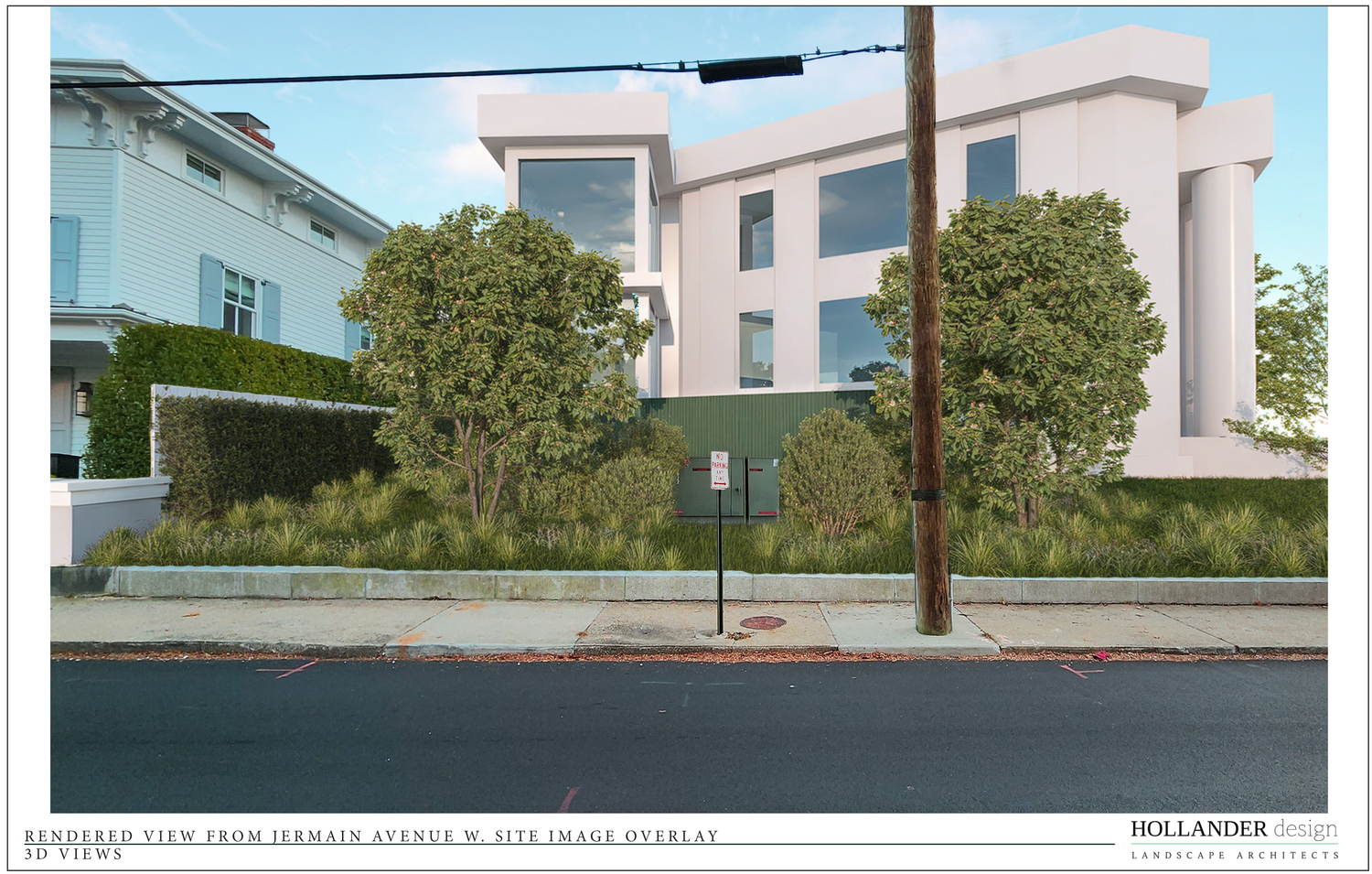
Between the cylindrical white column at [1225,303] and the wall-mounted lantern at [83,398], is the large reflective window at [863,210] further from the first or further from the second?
the wall-mounted lantern at [83,398]

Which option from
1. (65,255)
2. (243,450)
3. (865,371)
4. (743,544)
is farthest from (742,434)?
(65,255)

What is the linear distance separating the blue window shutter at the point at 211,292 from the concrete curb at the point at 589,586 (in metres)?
11.1

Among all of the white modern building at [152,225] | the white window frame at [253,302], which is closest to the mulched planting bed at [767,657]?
the white modern building at [152,225]

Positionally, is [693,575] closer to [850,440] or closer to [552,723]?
[552,723]

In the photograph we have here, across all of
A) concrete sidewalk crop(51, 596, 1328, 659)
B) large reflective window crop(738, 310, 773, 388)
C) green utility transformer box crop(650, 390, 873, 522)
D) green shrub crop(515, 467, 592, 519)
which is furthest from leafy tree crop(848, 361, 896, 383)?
concrete sidewalk crop(51, 596, 1328, 659)

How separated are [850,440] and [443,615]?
7211mm

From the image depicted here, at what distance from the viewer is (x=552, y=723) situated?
4844 millimetres

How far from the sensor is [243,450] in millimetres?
11820

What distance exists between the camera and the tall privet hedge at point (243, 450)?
35.9 feet

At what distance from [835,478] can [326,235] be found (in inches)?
783

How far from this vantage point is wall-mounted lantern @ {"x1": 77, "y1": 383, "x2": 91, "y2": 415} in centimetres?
1681

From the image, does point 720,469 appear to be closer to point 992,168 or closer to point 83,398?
point 992,168

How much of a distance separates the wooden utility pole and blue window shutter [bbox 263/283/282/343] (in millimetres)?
19016
